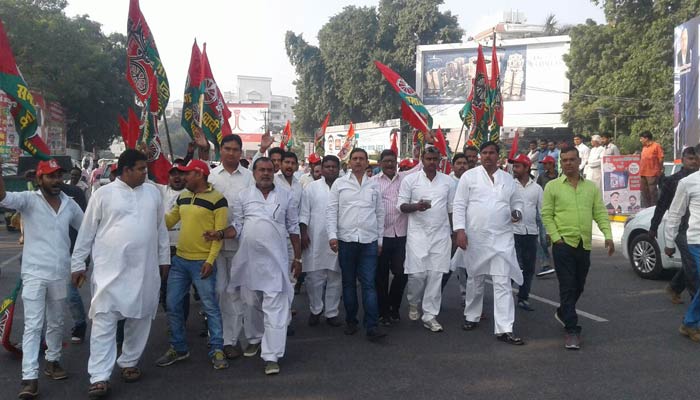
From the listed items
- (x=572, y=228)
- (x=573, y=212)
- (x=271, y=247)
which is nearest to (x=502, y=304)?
(x=572, y=228)

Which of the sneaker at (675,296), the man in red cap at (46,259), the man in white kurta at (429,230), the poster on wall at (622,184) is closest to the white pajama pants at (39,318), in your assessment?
the man in red cap at (46,259)

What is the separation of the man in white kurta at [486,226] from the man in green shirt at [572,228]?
0.45m

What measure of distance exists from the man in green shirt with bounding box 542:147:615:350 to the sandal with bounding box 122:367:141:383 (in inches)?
139

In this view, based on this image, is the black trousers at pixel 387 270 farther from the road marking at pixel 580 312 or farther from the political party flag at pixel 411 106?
the political party flag at pixel 411 106

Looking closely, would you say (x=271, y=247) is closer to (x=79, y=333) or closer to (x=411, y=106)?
(x=79, y=333)

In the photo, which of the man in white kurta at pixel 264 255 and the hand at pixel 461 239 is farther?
the hand at pixel 461 239

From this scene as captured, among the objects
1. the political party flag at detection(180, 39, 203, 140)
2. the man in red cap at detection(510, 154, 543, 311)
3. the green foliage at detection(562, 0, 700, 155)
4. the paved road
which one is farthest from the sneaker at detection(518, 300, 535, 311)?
the green foliage at detection(562, 0, 700, 155)

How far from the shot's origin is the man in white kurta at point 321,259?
6.92m

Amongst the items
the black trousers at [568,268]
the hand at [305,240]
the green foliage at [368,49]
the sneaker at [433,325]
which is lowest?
the sneaker at [433,325]

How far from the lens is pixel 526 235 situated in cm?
774

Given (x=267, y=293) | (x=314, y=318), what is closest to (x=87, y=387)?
(x=267, y=293)

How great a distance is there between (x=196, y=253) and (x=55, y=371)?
4.38 ft

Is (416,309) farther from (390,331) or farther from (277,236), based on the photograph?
(277,236)

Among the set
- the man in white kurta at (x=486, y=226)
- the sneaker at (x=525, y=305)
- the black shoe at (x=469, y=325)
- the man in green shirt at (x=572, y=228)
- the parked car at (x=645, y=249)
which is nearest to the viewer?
the man in green shirt at (x=572, y=228)
